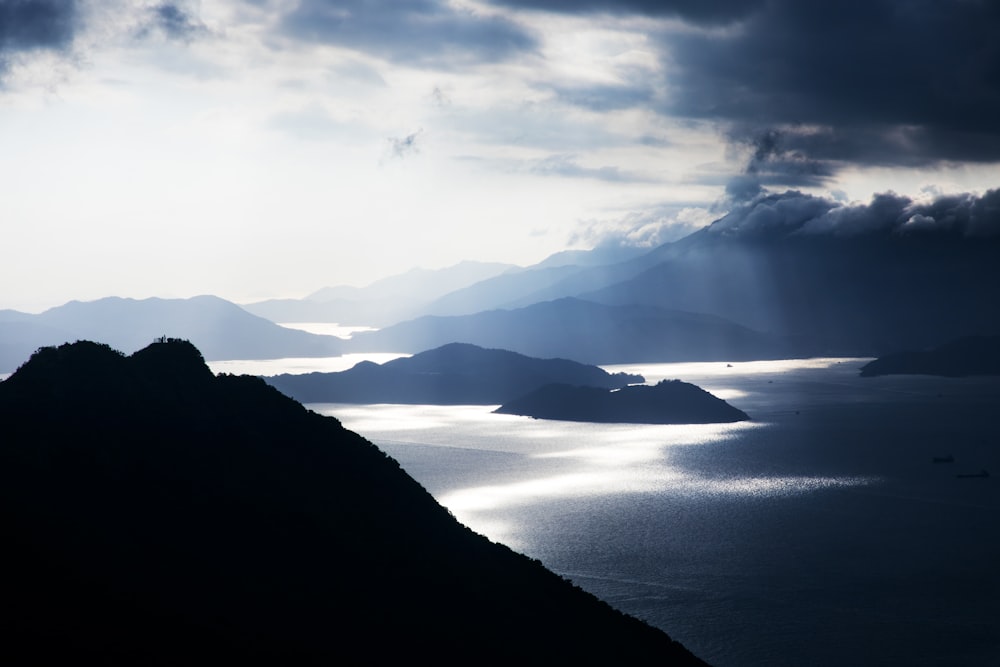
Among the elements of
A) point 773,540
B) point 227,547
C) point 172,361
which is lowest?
point 773,540

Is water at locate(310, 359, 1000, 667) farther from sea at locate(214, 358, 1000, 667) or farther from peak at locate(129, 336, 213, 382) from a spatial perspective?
peak at locate(129, 336, 213, 382)

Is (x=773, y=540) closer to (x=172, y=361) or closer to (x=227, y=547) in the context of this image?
(x=172, y=361)

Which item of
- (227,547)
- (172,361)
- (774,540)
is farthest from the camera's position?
(774,540)

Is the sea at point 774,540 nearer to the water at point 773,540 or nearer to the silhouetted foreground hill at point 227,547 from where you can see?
the water at point 773,540

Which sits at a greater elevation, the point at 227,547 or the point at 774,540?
the point at 227,547

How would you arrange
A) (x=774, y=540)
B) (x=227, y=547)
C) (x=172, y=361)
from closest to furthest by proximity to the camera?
1. (x=227, y=547)
2. (x=172, y=361)
3. (x=774, y=540)

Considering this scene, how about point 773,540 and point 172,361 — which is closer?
point 172,361

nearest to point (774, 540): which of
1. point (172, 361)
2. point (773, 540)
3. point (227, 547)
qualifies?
point (773, 540)

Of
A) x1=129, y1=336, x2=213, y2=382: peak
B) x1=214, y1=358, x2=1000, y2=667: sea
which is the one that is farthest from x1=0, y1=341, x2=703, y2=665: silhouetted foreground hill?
x1=214, y1=358, x2=1000, y2=667: sea
